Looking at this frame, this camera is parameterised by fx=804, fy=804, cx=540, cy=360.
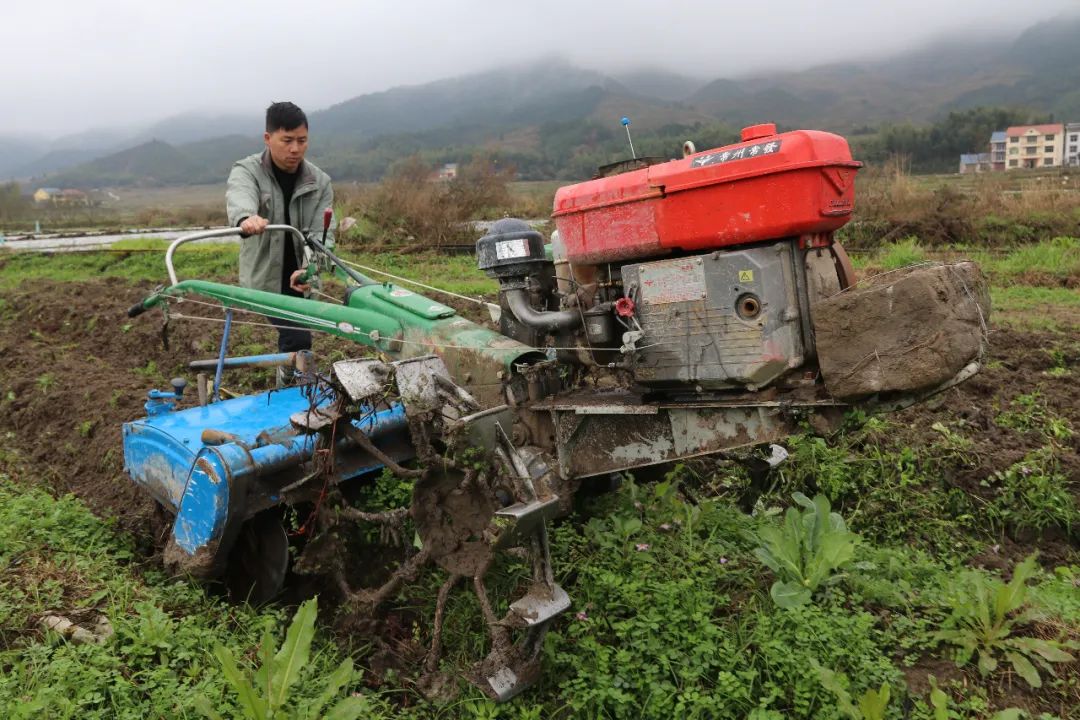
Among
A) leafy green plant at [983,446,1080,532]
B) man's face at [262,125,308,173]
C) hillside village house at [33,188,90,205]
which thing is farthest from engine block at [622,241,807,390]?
hillside village house at [33,188,90,205]

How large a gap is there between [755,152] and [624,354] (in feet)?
3.05

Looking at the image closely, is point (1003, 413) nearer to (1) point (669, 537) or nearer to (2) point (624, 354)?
(1) point (669, 537)

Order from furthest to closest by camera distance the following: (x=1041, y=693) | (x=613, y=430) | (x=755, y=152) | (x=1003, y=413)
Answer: (x=1003, y=413) < (x=613, y=430) < (x=755, y=152) < (x=1041, y=693)

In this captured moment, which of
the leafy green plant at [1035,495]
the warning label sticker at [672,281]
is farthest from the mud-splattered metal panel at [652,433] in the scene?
the leafy green plant at [1035,495]

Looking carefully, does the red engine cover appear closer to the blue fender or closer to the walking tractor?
the walking tractor

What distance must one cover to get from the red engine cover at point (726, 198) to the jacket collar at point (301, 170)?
2.06 meters

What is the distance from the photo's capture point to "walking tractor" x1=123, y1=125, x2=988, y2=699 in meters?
2.79

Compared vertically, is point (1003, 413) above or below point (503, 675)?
below

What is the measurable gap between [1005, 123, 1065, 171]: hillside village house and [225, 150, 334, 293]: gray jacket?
194 ft

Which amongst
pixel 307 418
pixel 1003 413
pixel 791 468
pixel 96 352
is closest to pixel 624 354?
pixel 307 418

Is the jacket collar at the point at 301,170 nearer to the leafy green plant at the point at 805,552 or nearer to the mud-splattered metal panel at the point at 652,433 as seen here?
the mud-splattered metal panel at the point at 652,433

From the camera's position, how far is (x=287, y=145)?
4.45 m

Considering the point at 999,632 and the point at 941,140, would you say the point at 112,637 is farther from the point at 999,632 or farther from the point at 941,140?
the point at 941,140

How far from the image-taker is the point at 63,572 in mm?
3412
